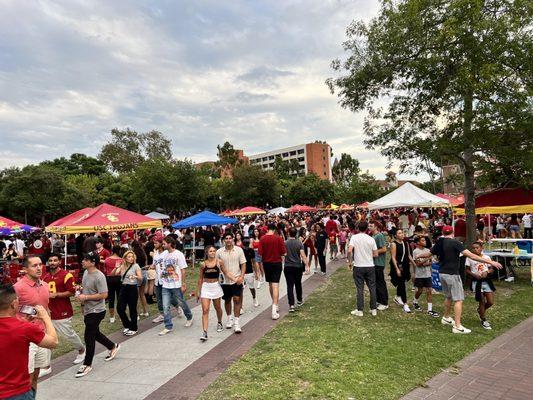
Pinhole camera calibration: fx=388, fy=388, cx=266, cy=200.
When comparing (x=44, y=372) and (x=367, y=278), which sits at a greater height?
(x=367, y=278)

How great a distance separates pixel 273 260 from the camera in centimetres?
797

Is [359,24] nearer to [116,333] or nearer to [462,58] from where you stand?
[462,58]

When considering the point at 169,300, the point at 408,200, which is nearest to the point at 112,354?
the point at 169,300

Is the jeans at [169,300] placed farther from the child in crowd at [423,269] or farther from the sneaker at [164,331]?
the child in crowd at [423,269]

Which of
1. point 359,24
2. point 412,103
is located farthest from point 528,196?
point 359,24

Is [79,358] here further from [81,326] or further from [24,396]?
[24,396]

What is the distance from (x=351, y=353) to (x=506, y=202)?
970 cm

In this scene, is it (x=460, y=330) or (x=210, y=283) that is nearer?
(x=460, y=330)

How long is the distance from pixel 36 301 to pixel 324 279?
865cm

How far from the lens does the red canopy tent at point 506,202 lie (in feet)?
39.6

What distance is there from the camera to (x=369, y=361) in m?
5.35

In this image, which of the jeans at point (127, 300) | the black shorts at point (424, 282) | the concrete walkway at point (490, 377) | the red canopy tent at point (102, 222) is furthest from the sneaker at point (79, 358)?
the red canopy tent at point (102, 222)

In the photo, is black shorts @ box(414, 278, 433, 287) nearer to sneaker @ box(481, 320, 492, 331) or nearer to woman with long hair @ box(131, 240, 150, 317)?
sneaker @ box(481, 320, 492, 331)

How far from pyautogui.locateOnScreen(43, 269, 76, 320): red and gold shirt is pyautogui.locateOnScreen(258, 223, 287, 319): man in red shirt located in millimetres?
3673
